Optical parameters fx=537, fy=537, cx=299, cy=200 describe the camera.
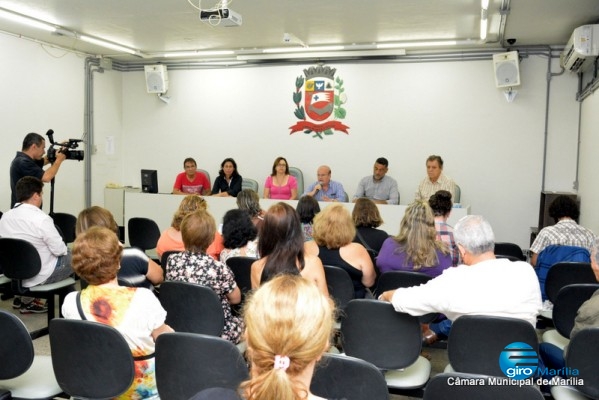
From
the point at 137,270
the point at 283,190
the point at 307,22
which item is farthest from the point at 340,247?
the point at 283,190

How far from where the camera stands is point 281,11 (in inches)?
230

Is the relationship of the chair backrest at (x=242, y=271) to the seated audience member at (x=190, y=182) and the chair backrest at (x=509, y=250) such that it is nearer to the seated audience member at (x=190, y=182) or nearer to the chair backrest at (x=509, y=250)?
the chair backrest at (x=509, y=250)

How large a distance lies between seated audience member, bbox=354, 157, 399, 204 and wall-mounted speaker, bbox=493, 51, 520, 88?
186cm

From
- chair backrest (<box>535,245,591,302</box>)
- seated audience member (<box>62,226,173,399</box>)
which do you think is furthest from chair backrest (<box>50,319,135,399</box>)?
chair backrest (<box>535,245,591,302</box>)

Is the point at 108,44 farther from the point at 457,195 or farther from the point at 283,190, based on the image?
the point at 457,195

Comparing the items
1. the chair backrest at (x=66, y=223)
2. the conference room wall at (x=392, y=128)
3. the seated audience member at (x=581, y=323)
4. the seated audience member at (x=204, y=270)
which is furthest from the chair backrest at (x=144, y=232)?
the seated audience member at (x=581, y=323)

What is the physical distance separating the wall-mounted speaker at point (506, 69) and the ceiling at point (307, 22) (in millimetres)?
188

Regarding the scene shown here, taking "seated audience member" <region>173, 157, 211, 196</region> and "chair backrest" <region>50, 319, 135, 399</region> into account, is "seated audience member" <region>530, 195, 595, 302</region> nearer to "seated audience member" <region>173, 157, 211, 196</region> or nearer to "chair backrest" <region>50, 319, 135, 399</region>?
"chair backrest" <region>50, 319, 135, 399</region>

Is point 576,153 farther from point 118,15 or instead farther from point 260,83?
point 118,15

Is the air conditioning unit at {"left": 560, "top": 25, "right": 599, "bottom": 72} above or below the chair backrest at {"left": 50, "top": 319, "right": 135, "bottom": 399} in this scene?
above

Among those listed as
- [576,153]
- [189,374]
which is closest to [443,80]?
[576,153]

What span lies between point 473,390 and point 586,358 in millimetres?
720

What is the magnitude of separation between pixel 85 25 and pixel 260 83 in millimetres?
2840

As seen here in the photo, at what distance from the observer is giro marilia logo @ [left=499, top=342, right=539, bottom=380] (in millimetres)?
2283
